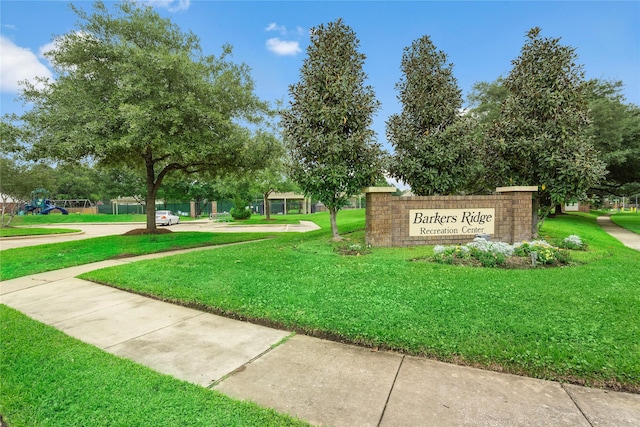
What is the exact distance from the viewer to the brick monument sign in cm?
800

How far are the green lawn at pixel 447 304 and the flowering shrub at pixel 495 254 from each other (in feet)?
1.25

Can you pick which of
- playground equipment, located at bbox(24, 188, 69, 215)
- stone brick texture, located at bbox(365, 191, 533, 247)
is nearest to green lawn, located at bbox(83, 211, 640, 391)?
stone brick texture, located at bbox(365, 191, 533, 247)

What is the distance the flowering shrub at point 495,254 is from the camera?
6050 millimetres

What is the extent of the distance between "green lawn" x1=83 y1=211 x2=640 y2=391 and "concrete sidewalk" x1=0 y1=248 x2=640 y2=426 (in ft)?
0.66

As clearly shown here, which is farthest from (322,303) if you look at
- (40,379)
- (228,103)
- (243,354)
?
(228,103)

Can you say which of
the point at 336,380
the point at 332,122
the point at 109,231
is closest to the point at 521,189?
the point at 332,122

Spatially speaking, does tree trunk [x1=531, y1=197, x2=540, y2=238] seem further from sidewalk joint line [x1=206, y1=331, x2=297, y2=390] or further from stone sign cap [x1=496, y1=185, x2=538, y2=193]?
sidewalk joint line [x1=206, y1=331, x2=297, y2=390]

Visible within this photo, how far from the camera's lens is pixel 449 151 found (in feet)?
29.9

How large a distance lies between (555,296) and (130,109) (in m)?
9.77

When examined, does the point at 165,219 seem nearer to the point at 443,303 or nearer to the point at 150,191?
the point at 150,191

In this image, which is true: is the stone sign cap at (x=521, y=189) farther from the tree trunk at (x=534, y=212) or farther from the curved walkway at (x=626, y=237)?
the curved walkway at (x=626, y=237)

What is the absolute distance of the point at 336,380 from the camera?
8.74 feet

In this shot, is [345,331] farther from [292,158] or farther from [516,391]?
[292,158]

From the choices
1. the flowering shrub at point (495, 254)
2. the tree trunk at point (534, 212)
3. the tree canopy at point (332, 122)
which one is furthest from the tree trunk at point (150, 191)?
the tree trunk at point (534, 212)
